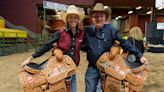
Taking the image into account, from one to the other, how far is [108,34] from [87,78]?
0.49 metres

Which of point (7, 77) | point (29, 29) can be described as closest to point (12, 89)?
point (7, 77)

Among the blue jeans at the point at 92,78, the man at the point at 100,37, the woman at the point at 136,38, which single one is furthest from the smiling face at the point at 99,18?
the woman at the point at 136,38

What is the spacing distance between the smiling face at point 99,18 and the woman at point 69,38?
5.7 inches

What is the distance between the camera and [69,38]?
281cm

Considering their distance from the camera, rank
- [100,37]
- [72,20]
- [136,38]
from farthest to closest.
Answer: [136,38], [100,37], [72,20]

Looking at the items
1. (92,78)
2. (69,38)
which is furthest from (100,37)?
(92,78)

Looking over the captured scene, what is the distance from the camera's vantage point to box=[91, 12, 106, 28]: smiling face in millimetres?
2883

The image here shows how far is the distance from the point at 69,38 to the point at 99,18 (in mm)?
352

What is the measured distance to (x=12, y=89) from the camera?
5.36 metres

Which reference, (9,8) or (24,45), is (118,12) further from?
(24,45)

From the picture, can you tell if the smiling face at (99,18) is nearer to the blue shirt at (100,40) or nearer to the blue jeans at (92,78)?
the blue shirt at (100,40)

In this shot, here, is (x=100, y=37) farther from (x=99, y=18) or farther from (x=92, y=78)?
(x=92, y=78)

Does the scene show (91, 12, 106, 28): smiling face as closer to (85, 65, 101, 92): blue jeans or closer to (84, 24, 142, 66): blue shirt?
(84, 24, 142, 66): blue shirt

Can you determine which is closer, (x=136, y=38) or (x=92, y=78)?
(x=92, y=78)
